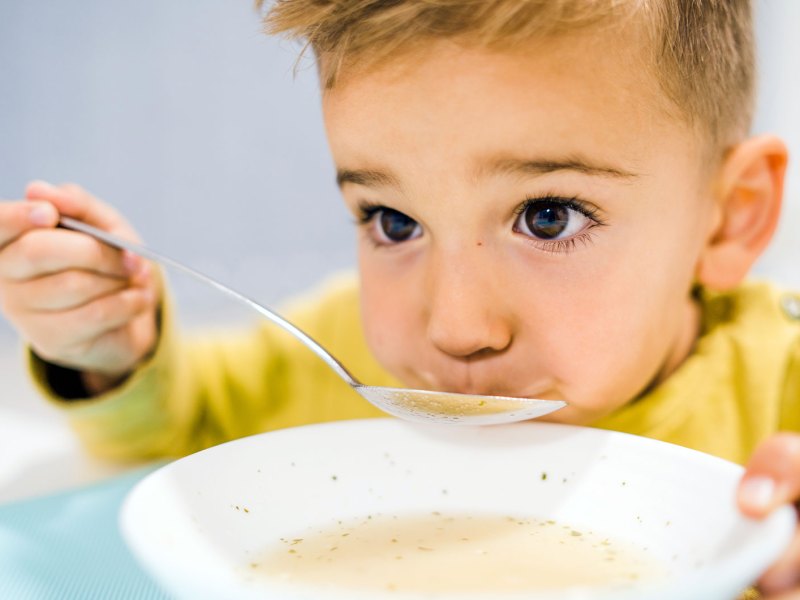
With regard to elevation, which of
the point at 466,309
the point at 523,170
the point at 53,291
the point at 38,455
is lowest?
the point at 38,455

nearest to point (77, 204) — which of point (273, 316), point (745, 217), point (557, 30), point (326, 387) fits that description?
point (273, 316)

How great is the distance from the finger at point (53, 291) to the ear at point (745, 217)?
580mm

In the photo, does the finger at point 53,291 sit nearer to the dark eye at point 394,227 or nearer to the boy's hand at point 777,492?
the dark eye at point 394,227

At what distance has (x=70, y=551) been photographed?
2.41 ft

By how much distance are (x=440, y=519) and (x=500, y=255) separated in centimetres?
20

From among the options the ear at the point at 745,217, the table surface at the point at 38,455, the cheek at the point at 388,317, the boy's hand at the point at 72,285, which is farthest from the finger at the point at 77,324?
the ear at the point at 745,217

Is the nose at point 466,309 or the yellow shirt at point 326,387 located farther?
the yellow shirt at point 326,387

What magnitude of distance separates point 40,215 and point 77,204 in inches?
2.4

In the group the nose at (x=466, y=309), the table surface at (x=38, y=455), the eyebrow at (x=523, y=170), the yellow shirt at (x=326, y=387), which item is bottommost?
the table surface at (x=38, y=455)

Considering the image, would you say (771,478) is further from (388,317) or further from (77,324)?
(77,324)

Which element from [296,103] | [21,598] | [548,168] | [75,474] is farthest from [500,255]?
[296,103]

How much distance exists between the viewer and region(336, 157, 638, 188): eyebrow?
0.62 m

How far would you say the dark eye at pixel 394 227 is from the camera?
752 millimetres

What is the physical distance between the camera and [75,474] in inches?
38.4
